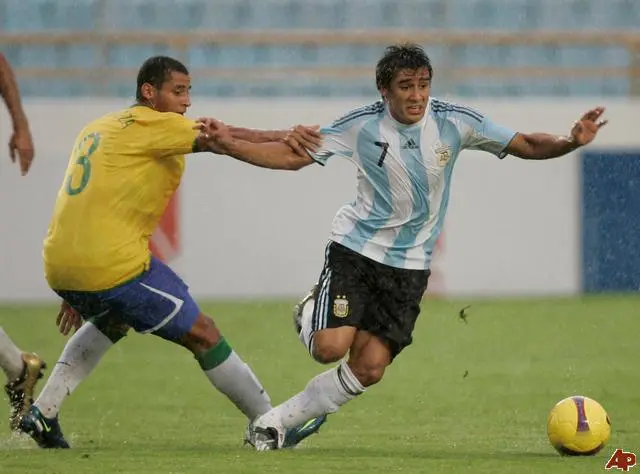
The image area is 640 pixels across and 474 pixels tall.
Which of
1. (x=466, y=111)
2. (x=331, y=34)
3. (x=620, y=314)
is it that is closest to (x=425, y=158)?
(x=466, y=111)

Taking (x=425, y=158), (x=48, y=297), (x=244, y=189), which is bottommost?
(x=48, y=297)

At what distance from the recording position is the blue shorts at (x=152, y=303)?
727 centimetres

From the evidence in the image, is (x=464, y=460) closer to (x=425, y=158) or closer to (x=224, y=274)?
(x=425, y=158)

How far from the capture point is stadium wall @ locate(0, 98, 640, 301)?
1797 cm

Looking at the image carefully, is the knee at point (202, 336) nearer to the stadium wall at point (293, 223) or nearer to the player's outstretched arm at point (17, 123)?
the player's outstretched arm at point (17, 123)

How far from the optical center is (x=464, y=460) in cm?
692

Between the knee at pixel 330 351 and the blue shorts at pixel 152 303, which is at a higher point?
the blue shorts at pixel 152 303

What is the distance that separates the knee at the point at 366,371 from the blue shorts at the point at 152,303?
2.54 ft

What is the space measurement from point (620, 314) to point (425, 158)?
28.1ft

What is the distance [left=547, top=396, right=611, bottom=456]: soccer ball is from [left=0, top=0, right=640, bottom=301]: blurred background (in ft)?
35.1

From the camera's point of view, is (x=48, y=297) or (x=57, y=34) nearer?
(x=48, y=297)

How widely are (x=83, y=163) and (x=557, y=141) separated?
220cm

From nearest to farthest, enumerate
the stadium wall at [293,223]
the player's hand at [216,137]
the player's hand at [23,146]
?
the player's hand at [216,137] → the player's hand at [23,146] → the stadium wall at [293,223]

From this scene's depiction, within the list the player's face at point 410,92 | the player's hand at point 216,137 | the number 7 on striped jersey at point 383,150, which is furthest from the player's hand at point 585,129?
the player's hand at point 216,137
